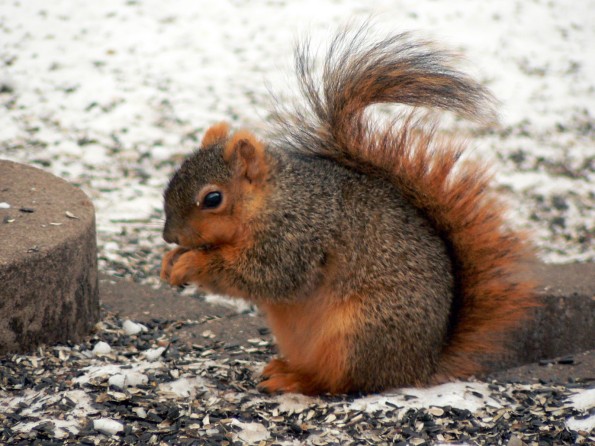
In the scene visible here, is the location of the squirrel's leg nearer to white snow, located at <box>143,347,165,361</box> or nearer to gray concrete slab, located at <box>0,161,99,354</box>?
white snow, located at <box>143,347,165,361</box>

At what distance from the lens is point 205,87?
17.2 feet

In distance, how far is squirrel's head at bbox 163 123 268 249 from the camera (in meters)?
2.43

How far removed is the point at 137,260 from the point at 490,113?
5.90ft

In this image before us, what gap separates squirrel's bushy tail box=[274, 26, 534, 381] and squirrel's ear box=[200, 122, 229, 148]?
183 millimetres

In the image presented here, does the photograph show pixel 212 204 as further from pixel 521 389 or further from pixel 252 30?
pixel 252 30

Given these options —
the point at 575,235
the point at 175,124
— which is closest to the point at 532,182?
the point at 575,235

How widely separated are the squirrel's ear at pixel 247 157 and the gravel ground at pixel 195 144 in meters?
0.64

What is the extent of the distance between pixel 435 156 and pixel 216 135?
68cm

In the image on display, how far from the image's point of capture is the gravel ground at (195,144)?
2318mm

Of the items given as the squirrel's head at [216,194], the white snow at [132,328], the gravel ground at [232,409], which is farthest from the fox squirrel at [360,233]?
the white snow at [132,328]

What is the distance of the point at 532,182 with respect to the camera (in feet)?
15.0

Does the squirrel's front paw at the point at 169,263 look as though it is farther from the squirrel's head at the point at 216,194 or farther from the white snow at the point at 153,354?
the white snow at the point at 153,354

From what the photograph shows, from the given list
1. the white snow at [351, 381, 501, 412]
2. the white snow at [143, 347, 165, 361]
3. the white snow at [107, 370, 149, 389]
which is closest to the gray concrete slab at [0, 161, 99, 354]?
the white snow at [143, 347, 165, 361]

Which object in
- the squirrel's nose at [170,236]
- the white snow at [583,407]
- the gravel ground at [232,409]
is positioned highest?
the squirrel's nose at [170,236]
